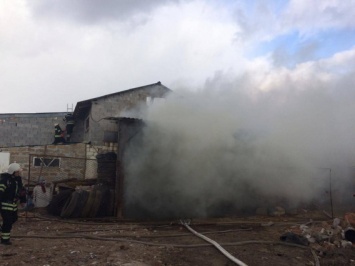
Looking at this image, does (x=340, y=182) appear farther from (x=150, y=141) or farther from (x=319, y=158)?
(x=150, y=141)

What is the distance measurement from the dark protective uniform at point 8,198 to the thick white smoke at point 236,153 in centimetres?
433

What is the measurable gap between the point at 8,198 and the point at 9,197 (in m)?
0.03

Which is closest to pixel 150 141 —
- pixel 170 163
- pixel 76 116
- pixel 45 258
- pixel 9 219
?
pixel 170 163

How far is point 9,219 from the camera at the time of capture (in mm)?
6680

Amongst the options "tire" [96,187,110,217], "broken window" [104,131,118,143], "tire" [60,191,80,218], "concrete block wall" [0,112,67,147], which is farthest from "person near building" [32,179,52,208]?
"concrete block wall" [0,112,67,147]

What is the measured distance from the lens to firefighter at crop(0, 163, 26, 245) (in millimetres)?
6543

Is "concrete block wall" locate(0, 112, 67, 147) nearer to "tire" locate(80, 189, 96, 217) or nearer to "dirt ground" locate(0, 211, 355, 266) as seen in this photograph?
"tire" locate(80, 189, 96, 217)

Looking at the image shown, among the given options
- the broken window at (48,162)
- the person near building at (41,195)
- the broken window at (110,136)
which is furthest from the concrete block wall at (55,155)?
the person near building at (41,195)

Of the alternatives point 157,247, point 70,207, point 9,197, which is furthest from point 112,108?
point 157,247

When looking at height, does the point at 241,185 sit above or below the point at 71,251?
above

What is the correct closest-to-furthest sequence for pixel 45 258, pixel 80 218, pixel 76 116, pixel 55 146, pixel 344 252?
pixel 45 258, pixel 344 252, pixel 80 218, pixel 55 146, pixel 76 116

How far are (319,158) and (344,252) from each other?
7.09 m

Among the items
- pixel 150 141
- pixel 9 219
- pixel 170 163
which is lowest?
pixel 9 219

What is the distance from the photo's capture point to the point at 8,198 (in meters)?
6.84
